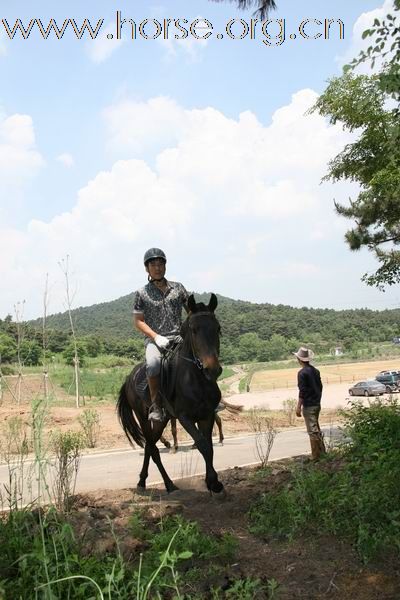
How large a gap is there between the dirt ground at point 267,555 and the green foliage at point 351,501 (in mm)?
140

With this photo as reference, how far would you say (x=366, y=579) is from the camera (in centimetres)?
361

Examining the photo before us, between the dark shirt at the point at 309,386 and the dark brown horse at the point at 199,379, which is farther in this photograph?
the dark shirt at the point at 309,386

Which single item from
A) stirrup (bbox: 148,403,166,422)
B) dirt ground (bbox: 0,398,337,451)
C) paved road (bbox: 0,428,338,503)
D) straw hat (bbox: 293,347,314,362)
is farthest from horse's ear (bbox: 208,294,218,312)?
dirt ground (bbox: 0,398,337,451)

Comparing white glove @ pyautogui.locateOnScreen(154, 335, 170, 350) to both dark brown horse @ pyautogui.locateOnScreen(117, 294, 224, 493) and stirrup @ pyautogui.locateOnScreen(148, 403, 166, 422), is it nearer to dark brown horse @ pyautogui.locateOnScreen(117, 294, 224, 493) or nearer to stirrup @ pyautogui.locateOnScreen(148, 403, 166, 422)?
dark brown horse @ pyautogui.locateOnScreen(117, 294, 224, 493)

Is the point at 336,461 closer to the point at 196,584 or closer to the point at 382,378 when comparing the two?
the point at 196,584

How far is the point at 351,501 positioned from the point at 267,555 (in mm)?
922

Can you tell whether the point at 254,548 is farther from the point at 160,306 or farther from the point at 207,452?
the point at 160,306

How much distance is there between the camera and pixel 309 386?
8344mm

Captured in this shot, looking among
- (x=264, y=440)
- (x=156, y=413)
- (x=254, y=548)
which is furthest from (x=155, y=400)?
(x=264, y=440)

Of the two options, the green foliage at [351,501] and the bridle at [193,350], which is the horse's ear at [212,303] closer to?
the bridle at [193,350]

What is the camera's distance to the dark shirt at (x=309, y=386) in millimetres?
8352

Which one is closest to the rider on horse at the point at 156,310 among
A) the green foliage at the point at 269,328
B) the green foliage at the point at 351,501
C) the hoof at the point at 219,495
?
the hoof at the point at 219,495

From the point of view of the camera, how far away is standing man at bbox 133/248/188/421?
646cm

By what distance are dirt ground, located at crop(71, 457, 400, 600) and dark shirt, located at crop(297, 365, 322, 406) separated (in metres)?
2.58
